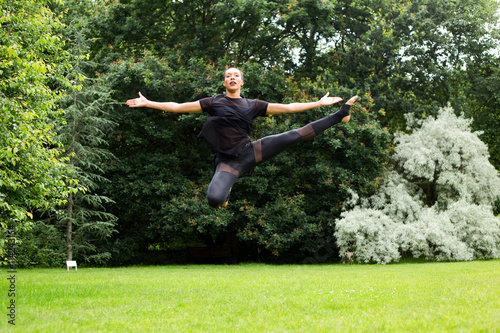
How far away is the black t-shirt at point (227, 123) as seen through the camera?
6367 millimetres

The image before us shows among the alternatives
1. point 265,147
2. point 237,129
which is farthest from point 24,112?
point 265,147

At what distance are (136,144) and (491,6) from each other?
16.3m

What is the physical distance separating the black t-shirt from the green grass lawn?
2196 millimetres

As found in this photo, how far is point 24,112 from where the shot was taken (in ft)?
29.7

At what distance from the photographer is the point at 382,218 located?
1756cm

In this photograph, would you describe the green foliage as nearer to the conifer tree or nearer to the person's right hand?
the person's right hand

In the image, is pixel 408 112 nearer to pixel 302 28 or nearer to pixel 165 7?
pixel 302 28

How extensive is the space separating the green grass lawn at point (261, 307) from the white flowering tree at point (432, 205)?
6.69 metres

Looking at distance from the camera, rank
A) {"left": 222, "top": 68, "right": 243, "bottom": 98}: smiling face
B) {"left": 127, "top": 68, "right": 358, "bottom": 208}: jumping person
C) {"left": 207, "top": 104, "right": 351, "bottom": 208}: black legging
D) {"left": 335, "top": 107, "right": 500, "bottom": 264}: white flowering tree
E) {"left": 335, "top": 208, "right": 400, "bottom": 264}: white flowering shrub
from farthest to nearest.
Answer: {"left": 335, "top": 107, "right": 500, "bottom": 264}: white flowering tree, {"left": 335, "top": 208, "right": 400, "bottom": 264}: white flowering shrub, {"left": 222, "top": 68, "right": 243, "bottom": 98}: smiling face, {"left": 127, "top": 68, "right": 358, "bottom": 208}: jumping person, {"left": 207, "top": 104, "right": 351, "bottom": 208}: black legging

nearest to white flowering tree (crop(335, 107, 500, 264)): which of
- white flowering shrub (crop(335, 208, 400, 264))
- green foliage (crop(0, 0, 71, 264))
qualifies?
white flowering shrub (crop(335, 208, 400, 264))

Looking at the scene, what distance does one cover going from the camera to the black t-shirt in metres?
6.37

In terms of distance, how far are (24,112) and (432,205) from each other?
15.8 metres

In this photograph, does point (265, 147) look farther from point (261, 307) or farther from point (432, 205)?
point (432, 205)

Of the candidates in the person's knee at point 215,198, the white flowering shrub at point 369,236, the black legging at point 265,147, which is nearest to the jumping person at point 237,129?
the black legging at point 265,147
